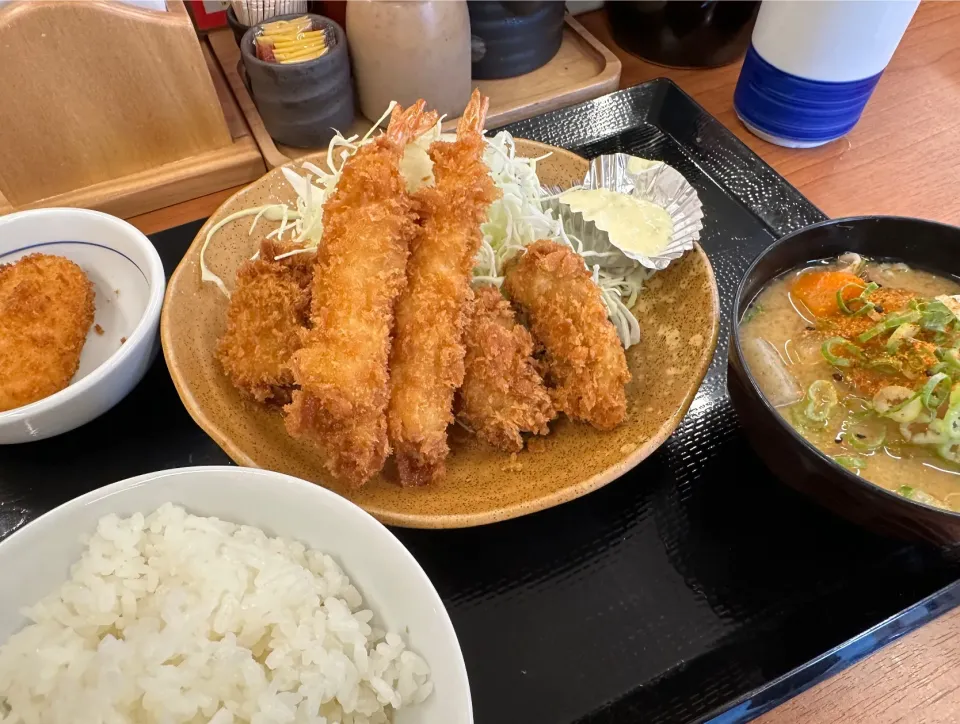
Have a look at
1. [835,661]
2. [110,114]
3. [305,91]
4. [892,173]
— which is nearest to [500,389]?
[835,661]

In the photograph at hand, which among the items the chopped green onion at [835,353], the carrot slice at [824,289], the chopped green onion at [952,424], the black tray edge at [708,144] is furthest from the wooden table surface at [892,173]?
the carrot slice at [824,289]

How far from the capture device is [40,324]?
5.10 feet

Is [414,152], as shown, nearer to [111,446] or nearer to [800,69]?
[111,446]

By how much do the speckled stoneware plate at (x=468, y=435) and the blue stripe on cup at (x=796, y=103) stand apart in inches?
39.6

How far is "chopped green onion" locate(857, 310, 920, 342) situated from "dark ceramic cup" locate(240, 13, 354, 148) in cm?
169

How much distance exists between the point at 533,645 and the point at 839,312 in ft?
3.11

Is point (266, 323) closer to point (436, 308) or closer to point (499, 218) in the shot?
point (436, 308)

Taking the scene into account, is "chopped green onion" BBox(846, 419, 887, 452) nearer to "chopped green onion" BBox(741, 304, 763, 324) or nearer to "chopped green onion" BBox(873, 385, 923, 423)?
"chopped green onion" BBox(873, 385, 923, 423)

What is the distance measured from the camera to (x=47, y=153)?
6.53ft

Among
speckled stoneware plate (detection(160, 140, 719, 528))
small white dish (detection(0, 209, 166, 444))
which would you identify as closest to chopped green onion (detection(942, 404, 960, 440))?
speckled stoneware plate (detection(160, 140, 719, 528))

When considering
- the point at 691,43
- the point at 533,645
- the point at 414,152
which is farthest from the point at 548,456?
the point at 691,43

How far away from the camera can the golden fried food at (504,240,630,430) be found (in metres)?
1.37

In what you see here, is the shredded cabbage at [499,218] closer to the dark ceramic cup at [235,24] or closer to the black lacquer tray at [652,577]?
the black lacquer tray at [652,577]

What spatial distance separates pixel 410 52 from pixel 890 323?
160cm
